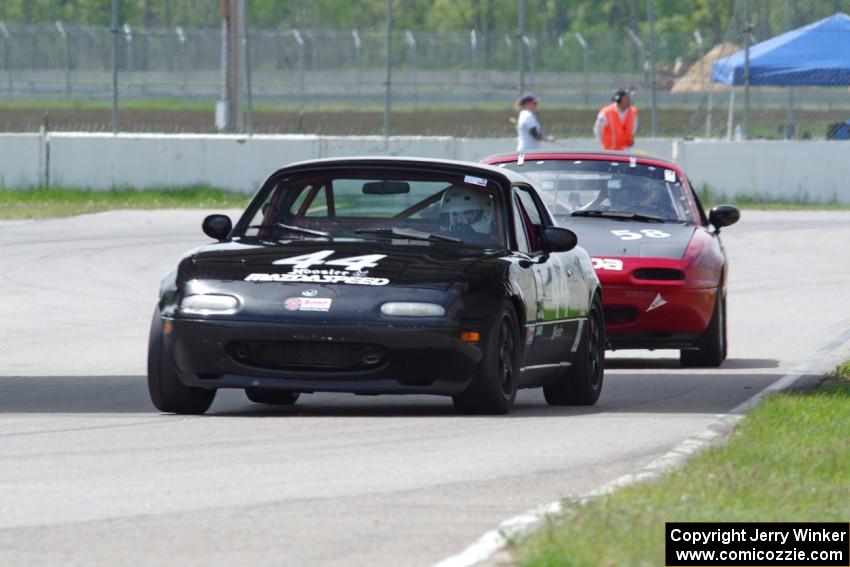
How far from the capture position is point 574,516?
19.9 ft

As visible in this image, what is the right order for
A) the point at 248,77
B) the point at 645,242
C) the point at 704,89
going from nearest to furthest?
the point at 645,242
the point at 248,77
the point at 704,89

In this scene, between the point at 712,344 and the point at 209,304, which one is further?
the point at 712,344

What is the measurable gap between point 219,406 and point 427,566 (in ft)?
16.5

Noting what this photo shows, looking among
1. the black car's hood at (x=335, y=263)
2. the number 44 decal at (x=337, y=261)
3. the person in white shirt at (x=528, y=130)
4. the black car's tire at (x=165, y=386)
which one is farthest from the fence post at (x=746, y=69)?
A: the black car's tire at (x=165, y=386)

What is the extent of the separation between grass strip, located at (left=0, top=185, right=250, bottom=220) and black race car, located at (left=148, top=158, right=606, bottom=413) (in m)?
18.7

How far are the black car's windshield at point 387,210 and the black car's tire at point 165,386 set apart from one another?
99 cm

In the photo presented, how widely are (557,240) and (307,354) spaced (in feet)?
5.82

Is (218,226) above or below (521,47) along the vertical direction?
above

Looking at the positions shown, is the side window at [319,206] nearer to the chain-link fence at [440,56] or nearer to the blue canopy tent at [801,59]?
the chain-link fence at [440,56]

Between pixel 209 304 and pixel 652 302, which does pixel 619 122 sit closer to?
pixel 652 302

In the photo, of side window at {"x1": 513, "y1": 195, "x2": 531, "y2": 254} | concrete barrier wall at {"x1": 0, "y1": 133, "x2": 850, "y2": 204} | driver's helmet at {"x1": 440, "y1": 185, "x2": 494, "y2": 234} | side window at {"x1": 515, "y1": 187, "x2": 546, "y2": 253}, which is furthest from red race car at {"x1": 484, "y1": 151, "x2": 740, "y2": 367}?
concrete barrier wall at {"x1": 0, "y1": 133, "x2": 850, "y2": 204}

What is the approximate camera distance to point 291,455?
785 centimetres

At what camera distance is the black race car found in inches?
357

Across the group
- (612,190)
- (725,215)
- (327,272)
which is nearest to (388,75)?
(612,190)
